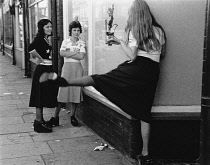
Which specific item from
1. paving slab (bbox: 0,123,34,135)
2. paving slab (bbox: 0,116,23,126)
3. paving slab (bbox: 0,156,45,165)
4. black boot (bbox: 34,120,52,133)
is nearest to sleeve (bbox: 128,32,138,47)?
paving slab (bbox: 0,156,45,165)

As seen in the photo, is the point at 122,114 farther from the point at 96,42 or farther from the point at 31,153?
the point at 96,42

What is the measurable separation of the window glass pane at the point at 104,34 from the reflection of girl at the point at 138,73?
0.60m

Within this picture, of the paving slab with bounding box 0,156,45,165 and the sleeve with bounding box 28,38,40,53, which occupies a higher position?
the sleeve with bounding box 28,38,40,53

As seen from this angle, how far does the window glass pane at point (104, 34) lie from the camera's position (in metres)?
5.02

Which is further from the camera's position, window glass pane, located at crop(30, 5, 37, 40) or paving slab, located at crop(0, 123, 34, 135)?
window glass pane, located at crop(30, 5, 37, 40)

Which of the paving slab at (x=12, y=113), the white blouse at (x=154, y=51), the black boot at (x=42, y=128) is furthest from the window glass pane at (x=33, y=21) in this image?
the white blouse at (x=154, y=51)

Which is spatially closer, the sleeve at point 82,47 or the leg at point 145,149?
the leg at point 145,149

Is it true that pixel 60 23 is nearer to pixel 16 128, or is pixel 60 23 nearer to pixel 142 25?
pixel 16 128

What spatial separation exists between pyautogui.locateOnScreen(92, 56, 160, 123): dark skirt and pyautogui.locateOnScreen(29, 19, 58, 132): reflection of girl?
6.24ft

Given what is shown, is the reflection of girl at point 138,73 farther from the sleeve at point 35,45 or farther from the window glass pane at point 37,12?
the window glass pane at point 37,12

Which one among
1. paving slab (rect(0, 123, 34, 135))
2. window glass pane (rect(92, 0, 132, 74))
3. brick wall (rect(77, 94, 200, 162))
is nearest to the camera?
brick wall (rect(77, 94, 200, 162))

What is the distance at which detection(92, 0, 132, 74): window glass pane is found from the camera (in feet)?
16.5

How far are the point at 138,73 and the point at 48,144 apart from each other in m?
2.04

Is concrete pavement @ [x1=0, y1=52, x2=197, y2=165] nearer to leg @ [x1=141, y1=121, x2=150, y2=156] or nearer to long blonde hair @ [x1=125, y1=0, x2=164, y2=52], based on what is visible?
leg @ [x1=141, y1=121, x2=150, y2=156]
